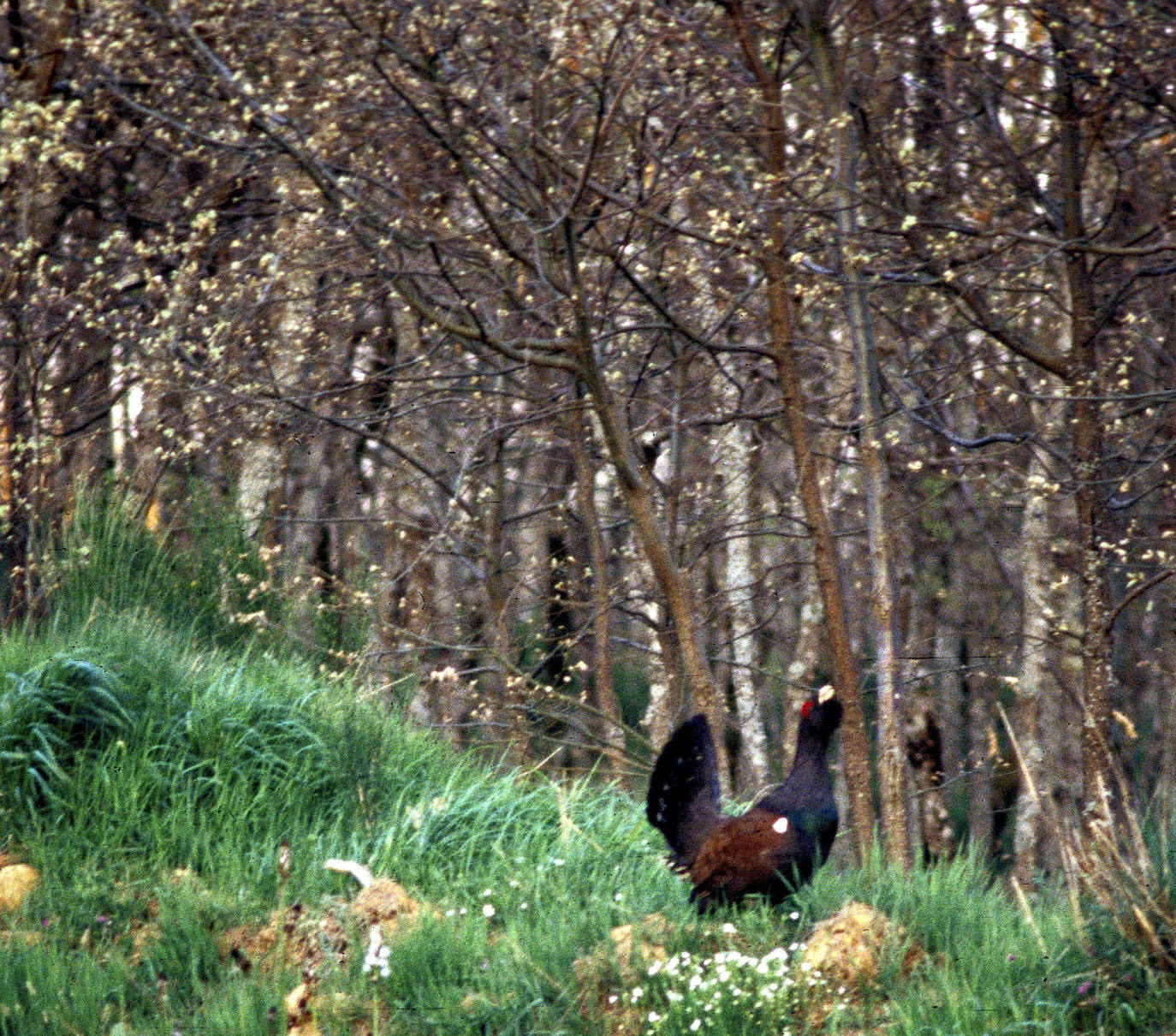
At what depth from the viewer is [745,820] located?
4.96 meters

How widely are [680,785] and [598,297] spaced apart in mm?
3418

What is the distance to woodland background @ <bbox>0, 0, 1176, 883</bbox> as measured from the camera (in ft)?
23.7

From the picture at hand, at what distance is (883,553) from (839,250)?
5.53ft

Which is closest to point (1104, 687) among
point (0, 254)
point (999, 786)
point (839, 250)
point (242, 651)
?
point (839, 250)

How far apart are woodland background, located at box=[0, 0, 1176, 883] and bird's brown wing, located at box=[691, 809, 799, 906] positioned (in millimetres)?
1242

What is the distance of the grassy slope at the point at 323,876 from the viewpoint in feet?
14.5

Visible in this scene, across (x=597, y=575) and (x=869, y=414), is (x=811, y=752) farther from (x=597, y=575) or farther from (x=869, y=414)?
(x=597, y=575)

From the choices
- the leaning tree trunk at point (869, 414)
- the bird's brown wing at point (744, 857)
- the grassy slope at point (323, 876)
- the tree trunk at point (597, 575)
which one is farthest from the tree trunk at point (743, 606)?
the bird's brown wing at point (744, 857)

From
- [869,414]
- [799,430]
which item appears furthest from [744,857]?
[799,430]

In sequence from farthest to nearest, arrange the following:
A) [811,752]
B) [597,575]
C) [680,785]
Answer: [597,575], [680,785], [811,752]

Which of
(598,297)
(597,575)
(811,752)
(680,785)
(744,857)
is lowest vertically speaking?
(744,857)

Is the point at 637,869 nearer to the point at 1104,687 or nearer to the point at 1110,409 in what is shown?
the point at 1104,687

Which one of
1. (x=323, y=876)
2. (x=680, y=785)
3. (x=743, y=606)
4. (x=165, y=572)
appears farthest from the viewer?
(x=743, y=606)

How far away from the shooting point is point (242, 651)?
7.05 meters
